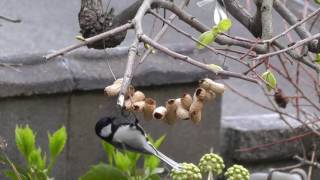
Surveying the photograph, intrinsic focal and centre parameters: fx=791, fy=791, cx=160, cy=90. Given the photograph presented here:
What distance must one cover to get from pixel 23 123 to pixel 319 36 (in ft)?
5.13

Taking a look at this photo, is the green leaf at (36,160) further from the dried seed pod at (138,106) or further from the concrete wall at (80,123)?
the dried seed pod at (138,106)

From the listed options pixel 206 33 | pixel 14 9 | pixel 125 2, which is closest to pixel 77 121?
pixel 125 2

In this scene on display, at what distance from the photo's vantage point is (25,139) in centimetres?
254

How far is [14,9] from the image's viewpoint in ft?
12.8

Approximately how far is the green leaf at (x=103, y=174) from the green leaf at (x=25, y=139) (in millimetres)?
202

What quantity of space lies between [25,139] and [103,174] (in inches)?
10.9

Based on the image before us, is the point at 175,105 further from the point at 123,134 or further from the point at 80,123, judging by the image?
the point at 80,123

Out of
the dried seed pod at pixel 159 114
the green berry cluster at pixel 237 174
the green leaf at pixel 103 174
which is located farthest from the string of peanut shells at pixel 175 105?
the green leaf at pixel 103 174

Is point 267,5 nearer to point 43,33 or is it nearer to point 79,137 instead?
point 79,137

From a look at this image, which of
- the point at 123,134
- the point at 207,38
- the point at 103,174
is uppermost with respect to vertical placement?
the point at 207,38

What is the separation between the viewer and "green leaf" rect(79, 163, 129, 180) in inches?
98.4

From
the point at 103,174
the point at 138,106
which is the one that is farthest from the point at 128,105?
the point at 103,174

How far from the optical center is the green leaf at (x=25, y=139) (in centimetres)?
252

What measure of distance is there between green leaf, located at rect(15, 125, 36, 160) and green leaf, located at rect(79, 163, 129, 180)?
0.20 m
